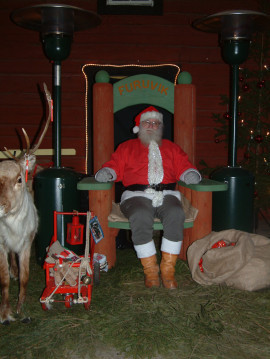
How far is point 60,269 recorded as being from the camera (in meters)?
2.36

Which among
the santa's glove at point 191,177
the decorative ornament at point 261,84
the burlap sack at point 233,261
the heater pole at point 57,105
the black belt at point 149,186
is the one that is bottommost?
the burlap sack at point 233,261

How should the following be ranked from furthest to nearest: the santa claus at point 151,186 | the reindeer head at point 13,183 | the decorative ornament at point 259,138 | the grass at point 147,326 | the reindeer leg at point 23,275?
1. the decorative ornament at point 259,138
2. the santa claus at point 151,186
3. the reindeer leg at point 23,275
4. the reindeer head at point 13,183
5. the grass at point 147,326

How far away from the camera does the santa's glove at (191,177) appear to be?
2.99 meters

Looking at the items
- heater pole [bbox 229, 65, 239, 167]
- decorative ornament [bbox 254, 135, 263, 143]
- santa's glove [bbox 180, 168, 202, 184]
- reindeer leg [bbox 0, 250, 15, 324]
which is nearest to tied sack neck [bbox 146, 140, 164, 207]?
santa's glove [bbox 180, 168, 202, 184]

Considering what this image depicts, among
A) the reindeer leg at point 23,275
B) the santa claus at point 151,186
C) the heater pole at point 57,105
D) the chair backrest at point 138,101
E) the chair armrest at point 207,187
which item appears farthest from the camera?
the chair backrest at point 138,101

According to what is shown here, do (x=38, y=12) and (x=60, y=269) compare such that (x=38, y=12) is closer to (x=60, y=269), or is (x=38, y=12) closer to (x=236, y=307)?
(x=60, y=269)

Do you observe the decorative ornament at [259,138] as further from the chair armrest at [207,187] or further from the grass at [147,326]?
the grass at [147,326]

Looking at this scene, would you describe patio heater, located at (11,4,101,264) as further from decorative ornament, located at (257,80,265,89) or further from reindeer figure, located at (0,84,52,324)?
decorative ornament, located at (257,80,265,89)

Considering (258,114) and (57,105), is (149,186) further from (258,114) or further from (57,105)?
(258,114)

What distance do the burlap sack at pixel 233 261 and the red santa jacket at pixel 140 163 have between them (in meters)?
0.68

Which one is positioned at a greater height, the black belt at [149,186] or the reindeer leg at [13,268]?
the black belt at [149,186]

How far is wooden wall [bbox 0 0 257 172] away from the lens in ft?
16.5

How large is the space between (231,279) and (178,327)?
2.39 feet

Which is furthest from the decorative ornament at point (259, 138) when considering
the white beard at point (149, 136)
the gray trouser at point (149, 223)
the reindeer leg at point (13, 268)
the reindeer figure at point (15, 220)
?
the reindeer leg at point (13, 268)
